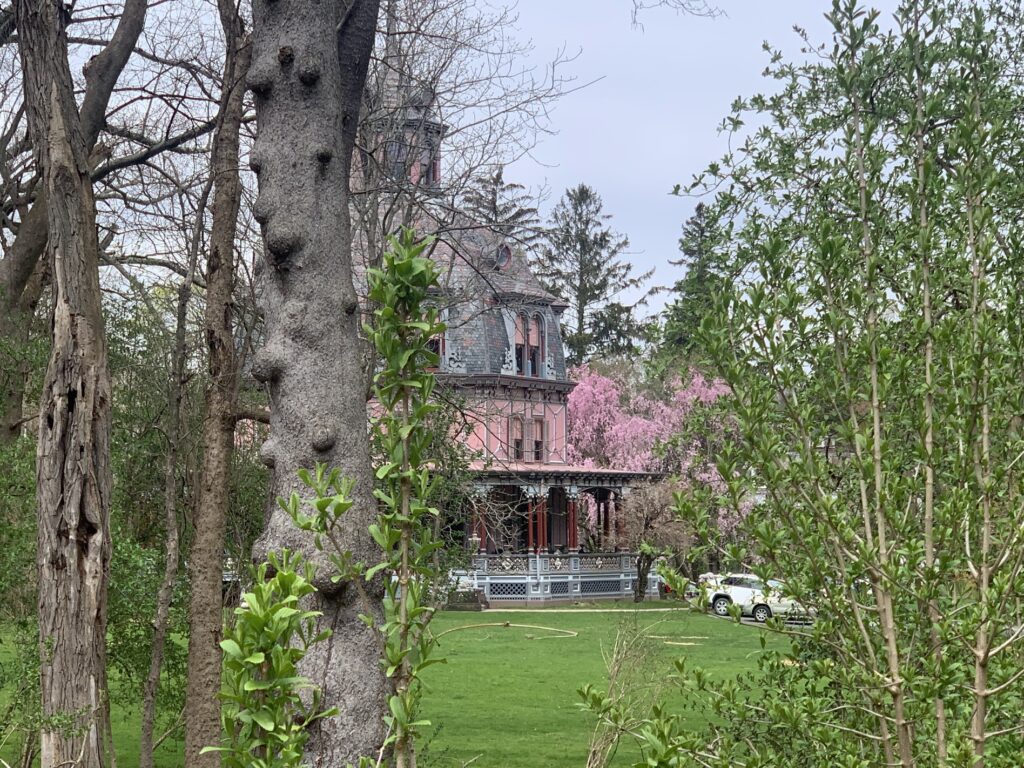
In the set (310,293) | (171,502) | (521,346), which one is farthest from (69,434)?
(521,346)

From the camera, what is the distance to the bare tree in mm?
→ 6629

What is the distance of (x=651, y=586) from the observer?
40156mm

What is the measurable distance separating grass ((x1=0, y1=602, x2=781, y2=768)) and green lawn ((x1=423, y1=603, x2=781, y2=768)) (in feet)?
0.05

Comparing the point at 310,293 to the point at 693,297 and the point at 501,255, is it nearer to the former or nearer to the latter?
the point at 693,297

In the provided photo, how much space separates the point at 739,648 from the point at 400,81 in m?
17.1

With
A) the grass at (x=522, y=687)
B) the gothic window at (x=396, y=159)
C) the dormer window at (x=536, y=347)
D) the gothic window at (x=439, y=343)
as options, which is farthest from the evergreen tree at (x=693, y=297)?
the dormer window at (x=536, y=347)

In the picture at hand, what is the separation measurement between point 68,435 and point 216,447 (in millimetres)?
1594

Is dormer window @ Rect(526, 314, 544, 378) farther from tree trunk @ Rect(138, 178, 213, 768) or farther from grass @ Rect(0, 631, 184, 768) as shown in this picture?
tree trunk @ Rect(138, 178, 213, 768)

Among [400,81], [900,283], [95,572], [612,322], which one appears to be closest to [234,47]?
[400,81]

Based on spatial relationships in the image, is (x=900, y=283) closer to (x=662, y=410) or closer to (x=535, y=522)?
(x=535, y=522)

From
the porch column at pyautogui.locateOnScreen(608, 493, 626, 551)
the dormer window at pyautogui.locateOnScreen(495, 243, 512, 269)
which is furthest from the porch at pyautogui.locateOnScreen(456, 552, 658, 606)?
the dormer window at pyautogui.locateOnScreen(495, 243, 512, 269)

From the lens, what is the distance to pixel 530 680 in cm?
1945

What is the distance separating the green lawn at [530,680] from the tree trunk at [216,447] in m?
1.67

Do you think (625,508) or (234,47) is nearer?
(234,47)
